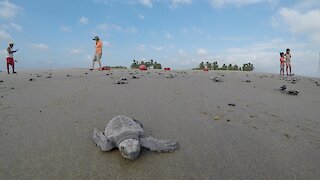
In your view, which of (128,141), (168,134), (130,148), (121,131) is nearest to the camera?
(130,148)

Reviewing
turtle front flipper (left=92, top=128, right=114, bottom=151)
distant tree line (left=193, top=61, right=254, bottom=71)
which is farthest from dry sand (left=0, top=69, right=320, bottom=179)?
distant tree line (left=193, top=61, right=254, bottom=71)

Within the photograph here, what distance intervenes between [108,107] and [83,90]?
191 centimetres

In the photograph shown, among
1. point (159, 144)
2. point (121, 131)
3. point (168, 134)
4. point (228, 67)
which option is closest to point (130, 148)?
point (121, 131)

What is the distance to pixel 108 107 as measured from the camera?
546cm

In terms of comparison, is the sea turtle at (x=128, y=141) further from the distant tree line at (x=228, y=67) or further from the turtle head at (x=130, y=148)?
the distant tree line at (x=228, y=67)

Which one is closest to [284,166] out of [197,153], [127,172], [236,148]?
[236,148]

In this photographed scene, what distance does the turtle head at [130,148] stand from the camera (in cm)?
325

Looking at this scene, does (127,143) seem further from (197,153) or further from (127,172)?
(197,153)

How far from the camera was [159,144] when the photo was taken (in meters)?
3.61

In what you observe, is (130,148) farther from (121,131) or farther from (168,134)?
(168,134)

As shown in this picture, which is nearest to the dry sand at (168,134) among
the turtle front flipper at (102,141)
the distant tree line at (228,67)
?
the turtle front flipper at (102,141)

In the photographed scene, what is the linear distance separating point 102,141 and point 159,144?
2.35ft

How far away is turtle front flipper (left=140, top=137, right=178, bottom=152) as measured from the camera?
354 cm

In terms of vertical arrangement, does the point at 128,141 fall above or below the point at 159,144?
above
